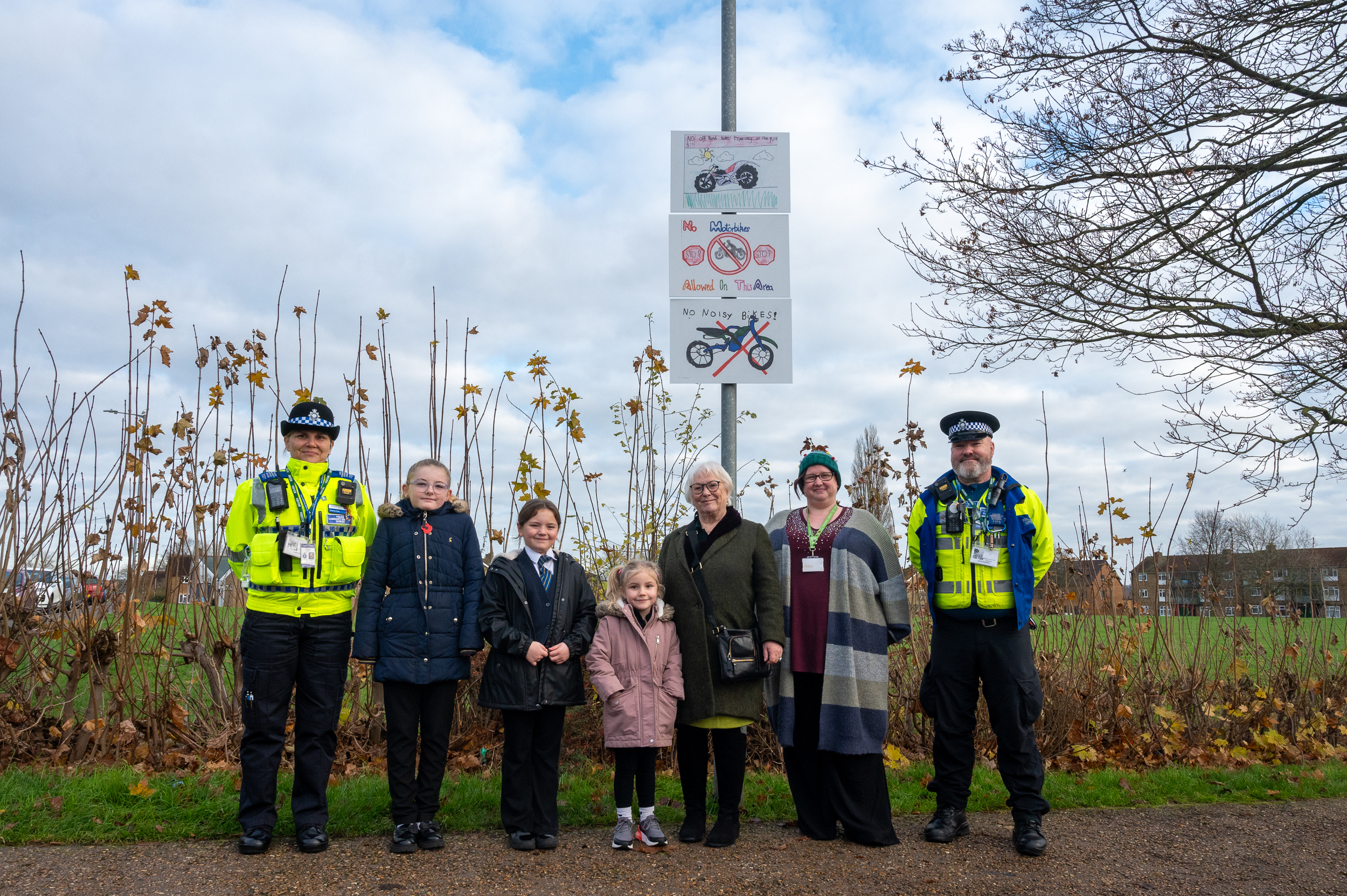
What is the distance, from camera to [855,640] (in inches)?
169

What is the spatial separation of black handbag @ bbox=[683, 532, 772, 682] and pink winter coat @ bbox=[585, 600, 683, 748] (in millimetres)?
189

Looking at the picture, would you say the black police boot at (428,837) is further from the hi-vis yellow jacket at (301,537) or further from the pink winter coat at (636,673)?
the hi-vis yellow jacket at (301,537)

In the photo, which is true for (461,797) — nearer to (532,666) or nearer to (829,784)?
(532,666)

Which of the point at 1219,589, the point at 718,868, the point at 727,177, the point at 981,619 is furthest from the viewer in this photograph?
the point at 1219,589

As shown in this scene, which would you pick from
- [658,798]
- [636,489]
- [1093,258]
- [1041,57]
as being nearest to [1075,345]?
[1093,258]

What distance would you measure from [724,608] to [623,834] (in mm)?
1099

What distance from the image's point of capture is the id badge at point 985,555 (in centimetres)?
423

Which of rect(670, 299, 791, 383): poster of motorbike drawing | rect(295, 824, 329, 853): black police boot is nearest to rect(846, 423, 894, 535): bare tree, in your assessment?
rect(670, 299, 791, 383): poster of motorbike drawing

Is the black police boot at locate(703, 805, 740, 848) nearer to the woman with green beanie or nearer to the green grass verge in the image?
the woman with green beanie

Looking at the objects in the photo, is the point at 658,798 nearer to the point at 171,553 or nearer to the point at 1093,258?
the point at 171,553

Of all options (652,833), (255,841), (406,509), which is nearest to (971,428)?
(652,833)

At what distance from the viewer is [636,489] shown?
6.11 metres

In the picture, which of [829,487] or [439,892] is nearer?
[439,892]

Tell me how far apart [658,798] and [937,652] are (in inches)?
68.6
